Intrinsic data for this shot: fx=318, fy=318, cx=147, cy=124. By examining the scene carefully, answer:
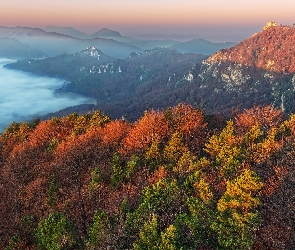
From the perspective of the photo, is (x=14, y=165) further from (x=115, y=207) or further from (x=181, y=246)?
(x=181, y=246)

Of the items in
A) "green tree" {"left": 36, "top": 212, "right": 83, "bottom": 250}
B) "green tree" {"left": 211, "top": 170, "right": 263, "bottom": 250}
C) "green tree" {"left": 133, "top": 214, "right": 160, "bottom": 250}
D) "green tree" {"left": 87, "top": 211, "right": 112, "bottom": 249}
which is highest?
"green tree" {"left": 211, "top": 170, "right": 263, "bottom": 250}

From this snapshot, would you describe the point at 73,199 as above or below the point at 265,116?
below

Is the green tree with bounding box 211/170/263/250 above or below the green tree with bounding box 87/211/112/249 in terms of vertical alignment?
above

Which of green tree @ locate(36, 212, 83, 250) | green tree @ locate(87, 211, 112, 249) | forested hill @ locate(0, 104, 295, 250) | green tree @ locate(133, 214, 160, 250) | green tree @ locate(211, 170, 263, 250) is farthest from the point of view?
green tree @ locate(36, 212, 83, 250)

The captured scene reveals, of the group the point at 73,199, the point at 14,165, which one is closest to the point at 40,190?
the point at 73,199

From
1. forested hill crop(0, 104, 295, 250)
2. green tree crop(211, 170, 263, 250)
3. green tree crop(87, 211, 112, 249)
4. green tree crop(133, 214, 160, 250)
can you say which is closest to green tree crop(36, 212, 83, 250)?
forested hill crop(0, 104, 295, 250)

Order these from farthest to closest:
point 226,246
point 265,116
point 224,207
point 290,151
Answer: point 265,116 < point 290,151 < point 224,207 < point 226,246

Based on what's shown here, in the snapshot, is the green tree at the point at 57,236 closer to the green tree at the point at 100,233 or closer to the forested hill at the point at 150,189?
the forested hill at the point at 150,189

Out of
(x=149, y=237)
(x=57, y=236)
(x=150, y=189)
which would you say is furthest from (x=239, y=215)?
(x=57, y=236)

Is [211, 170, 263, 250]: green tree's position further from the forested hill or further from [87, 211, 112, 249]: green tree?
[87, 211, 112, 249]: green tree
